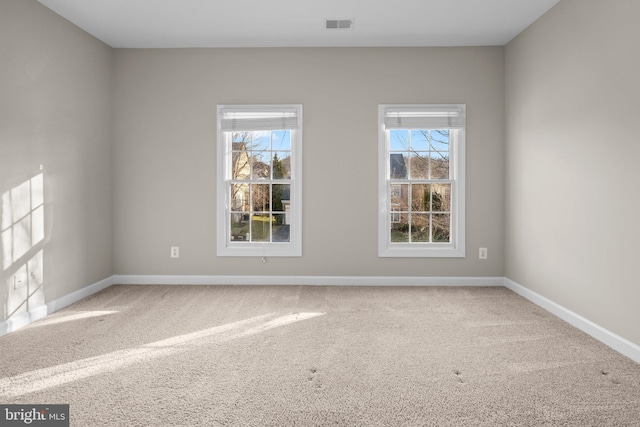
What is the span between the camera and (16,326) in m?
3.55

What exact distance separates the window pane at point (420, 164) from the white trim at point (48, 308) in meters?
3.76

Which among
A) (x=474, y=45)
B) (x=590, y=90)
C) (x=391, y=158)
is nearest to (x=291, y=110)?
(x=391, y=158)

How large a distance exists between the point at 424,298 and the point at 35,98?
404 cm

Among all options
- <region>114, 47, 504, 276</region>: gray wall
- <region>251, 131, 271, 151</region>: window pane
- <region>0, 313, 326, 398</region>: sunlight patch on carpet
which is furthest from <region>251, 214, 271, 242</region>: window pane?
<region>0, 313, 326, 398</region>: sunlight patch on carpet

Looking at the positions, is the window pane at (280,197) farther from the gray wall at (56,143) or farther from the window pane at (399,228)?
the gray wall at (56,143)

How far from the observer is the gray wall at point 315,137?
498cm

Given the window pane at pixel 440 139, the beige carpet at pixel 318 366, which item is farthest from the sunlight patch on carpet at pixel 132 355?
the window pane at pixel 440 139

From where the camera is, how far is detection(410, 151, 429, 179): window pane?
512 centimetres

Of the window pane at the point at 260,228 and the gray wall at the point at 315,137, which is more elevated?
the gray wall at the point at 315,137

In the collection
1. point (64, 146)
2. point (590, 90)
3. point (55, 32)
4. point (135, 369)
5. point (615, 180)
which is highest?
point (55, 32)

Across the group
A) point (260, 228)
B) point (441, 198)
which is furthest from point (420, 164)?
point (260, 228)

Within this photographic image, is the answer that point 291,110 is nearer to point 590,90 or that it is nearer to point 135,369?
point 590,90

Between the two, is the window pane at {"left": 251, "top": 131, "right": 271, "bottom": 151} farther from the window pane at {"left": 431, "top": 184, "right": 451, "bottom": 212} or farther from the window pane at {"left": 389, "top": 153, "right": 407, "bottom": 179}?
the window pane at {"left": 431, "top": 184, "right": 451, "bottom": 212}

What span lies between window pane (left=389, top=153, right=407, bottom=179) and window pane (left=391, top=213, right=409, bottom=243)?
50 centimetres
